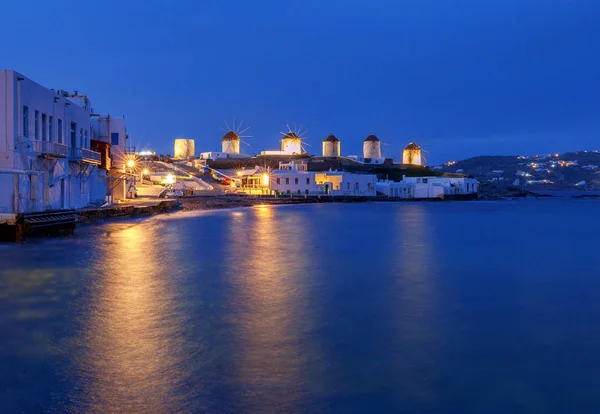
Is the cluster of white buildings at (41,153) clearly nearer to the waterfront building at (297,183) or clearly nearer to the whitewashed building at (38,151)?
the whitewashed building at (38,151)

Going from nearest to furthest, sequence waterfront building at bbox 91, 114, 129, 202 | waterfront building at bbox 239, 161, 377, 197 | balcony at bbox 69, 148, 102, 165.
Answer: balcony at bbox 69, 148, 102, 165 → waterfront building at bbox 91, 114, 129, 202 → waterfront building at bbox 239, 161, 377, 197

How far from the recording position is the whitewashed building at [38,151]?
20703 millimetres

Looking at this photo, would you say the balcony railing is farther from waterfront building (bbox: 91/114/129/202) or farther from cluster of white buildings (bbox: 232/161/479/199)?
cluster of white buildings (bbox: 232/161/479/199)

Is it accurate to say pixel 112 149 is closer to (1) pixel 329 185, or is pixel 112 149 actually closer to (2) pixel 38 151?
(2) pixel 38 151

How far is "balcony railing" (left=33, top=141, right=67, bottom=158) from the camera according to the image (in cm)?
2267

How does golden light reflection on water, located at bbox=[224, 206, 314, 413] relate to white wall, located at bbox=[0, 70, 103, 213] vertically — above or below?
below

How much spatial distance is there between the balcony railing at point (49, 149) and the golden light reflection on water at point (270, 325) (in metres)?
9.34

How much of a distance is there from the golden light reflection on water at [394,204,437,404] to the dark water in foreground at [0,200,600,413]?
0.04m

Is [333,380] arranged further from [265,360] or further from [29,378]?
[29,378]

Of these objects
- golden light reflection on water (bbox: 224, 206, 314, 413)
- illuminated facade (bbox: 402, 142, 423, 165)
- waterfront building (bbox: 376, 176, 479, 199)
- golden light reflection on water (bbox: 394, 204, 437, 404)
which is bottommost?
golden light reflection on water (bbox: 394, 204, 437, 404)

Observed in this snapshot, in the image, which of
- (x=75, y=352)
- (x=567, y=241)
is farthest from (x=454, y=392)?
(x=567, y=241)

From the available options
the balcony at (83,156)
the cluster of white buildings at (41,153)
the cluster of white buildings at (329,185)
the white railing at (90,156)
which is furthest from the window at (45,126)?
the cluster of white buildings at (329,185)

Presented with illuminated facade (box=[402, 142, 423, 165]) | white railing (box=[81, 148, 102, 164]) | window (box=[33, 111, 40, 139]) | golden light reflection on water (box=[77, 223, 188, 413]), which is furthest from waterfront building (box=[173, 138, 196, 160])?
golden light reflection on water (box=[77, 223, 188, 413])

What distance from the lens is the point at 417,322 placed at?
10094 millimetres
